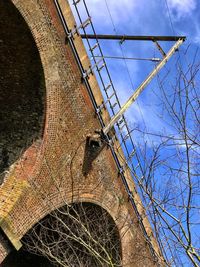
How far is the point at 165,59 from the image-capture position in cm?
955

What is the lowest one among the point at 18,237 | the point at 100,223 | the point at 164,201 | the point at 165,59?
the point at 18,237

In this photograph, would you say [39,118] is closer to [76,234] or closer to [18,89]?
[18,89]

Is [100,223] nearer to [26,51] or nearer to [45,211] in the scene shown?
[45,211]

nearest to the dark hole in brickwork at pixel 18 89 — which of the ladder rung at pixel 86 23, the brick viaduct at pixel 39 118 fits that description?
the brick viaduct at pixel 39 118

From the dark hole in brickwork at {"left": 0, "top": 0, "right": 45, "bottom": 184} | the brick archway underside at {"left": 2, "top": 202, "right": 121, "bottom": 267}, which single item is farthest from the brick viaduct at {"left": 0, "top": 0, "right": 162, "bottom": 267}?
the brick archway underside at {"left": 2, "top": 202, "right": 121, "bottom": 267}

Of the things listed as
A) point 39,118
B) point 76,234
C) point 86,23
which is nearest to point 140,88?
point 86,23

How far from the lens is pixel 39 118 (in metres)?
7.61

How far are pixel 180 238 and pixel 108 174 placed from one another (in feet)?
14.5

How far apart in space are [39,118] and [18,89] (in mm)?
721

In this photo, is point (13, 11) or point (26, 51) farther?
point (26, 51)

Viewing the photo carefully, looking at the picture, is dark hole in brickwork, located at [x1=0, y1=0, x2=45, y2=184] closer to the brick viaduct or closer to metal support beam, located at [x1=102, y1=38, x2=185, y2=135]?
the brick viaduct

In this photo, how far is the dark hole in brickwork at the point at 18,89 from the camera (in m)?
6.97

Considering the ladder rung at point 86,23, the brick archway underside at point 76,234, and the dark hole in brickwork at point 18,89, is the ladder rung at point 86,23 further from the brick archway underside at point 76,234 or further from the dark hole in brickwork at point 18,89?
the brick archway underside at point 76,234

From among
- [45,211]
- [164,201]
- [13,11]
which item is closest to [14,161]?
[45,211]
